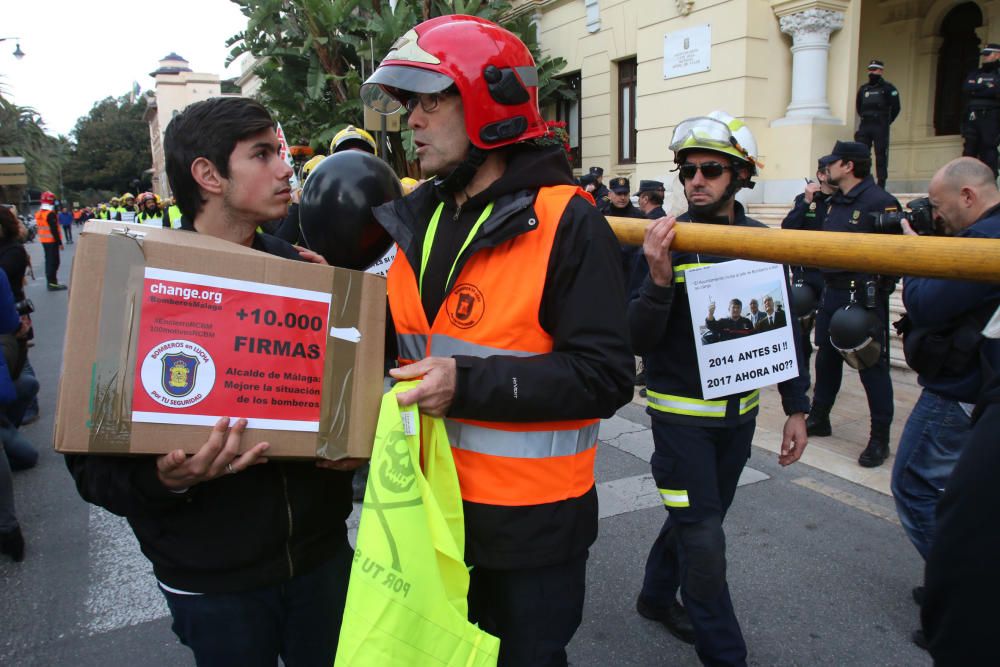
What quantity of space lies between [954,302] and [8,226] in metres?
7.10

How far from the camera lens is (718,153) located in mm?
2807

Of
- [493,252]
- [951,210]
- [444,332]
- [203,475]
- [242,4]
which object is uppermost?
[242,4]

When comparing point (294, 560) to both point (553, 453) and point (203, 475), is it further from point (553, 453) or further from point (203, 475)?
point (553, 453)

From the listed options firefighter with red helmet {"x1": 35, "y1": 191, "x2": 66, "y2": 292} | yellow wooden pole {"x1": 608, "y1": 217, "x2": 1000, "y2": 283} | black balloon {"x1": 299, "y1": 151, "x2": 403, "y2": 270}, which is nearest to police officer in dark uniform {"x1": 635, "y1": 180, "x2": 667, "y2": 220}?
black balloon {"x1": 299, "y1": 151, "x2": 403, "y2": 270}

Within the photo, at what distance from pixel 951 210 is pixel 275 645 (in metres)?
3.11

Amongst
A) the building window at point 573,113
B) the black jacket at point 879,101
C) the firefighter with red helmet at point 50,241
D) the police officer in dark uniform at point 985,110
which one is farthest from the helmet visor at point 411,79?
the firefighter with red helmet at point 50,241

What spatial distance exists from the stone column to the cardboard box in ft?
36.4

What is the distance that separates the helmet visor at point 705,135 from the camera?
2.79 m

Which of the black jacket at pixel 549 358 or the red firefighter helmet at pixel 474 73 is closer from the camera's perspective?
the black jacket at pixel 549 358

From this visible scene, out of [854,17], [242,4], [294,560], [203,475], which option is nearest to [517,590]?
[294,560]

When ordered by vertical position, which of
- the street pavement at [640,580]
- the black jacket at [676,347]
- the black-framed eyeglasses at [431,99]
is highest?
the black-framed eyeglasses at [431,99]

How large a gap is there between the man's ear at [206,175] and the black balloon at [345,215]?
1.60 feet

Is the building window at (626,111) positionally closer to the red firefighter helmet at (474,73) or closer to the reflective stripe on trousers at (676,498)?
the reflective stripe on trousers at (676,498)

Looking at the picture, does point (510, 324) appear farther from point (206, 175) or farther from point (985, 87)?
point (985, 87)
